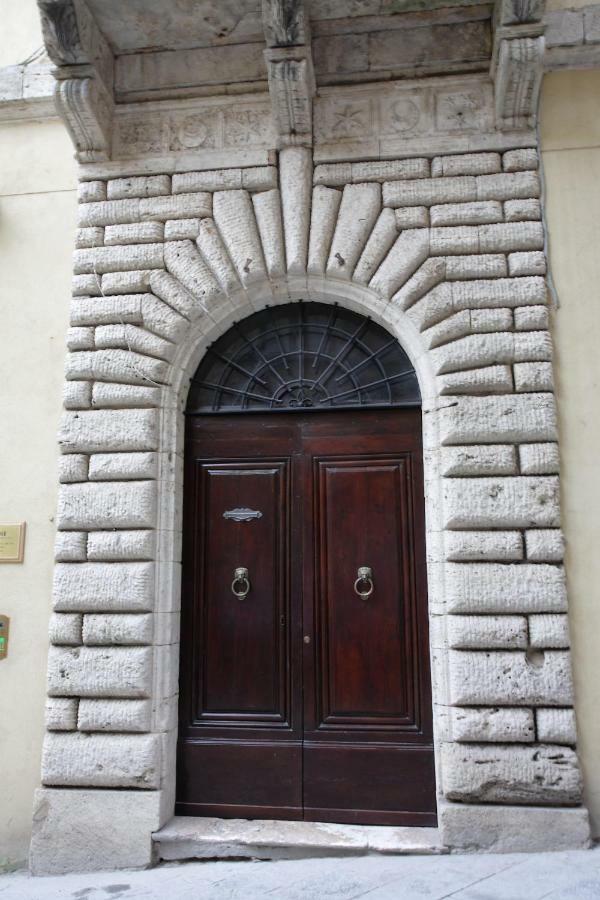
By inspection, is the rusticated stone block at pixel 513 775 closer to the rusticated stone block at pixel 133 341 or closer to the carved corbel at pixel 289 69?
the rusticated stone block at pixel 133 341

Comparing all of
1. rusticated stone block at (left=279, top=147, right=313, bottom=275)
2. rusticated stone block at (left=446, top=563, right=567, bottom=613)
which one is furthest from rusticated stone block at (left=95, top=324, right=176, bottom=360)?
rusticated stone block at (left=446, top=563, right=567, bottom=613)

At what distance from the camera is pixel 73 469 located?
4418 mm

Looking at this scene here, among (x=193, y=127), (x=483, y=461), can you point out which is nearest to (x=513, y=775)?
(x=483, y=461)

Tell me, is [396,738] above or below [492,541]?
below

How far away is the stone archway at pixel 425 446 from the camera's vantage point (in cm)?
387

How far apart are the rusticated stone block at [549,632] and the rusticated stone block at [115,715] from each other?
2.25 metres

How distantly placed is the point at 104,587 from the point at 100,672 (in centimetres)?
49

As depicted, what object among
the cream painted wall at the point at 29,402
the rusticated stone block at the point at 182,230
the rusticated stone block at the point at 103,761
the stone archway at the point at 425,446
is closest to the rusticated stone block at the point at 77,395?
the stone archway at the point at 425,446

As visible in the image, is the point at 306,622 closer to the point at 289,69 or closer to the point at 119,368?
the point at 119,368

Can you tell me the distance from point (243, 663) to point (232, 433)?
147 centimetres

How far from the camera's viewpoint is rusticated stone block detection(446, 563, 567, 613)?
394 centimetres

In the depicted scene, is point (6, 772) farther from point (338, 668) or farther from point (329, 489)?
point (329, 489)

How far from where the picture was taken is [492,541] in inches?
159

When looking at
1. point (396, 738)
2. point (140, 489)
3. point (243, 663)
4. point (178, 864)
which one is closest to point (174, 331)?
point (140, 489)
